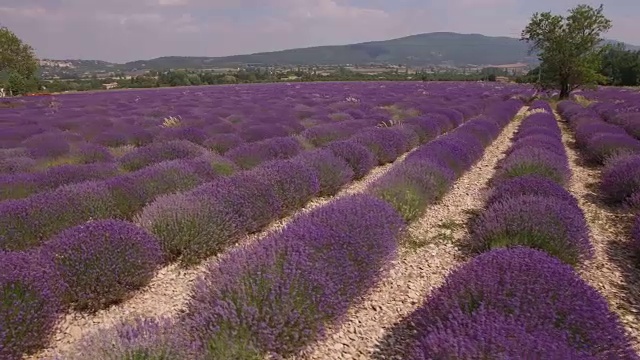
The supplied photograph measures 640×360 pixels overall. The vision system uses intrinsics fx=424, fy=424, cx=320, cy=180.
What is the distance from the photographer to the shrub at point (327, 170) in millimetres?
7051

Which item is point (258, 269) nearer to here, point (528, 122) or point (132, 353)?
point (132, 353)

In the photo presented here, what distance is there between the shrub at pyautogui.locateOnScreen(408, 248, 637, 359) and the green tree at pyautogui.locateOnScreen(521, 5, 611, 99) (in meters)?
24.9

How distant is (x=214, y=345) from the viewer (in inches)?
105

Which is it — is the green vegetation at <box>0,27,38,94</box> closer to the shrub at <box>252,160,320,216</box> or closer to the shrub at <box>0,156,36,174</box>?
the shrub at <box>0,156,36,174</box>

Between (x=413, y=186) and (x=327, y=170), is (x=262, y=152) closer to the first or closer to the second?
(x=327, y=170)

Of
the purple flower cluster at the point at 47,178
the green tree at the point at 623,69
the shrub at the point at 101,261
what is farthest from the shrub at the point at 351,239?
the green tree at the point at 623,69

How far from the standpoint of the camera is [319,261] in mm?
3307

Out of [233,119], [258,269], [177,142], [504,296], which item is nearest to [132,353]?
[258,269]

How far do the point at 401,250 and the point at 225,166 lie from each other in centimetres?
381

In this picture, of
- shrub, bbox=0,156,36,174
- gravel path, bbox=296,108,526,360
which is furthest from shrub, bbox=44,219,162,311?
shrub, bbox=0,156,36,174

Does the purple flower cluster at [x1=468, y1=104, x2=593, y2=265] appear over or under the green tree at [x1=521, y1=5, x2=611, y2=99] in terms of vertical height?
under

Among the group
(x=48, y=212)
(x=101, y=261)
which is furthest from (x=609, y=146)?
(x=48, y=212)

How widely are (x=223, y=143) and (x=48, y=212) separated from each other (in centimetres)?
537

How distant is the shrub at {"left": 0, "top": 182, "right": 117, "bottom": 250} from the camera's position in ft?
14.5
